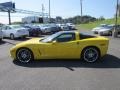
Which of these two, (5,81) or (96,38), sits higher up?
(96,38)

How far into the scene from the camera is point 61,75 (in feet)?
26.4

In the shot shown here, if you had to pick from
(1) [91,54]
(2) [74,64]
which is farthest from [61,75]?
(1) [91,54]

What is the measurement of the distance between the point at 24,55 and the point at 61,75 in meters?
2.96

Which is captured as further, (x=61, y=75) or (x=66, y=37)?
(x=66, y=37)

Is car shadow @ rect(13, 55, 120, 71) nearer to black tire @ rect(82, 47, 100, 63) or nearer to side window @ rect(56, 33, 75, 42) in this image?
black tire @ rect(82, 47, 100, 63)

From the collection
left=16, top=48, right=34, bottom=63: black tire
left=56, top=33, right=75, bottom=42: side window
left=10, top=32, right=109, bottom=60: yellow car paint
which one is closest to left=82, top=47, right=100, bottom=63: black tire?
left=10, top=32, right=109, bottom=60: yellow car paint

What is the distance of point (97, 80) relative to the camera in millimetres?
7324

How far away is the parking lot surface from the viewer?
22.2 ft

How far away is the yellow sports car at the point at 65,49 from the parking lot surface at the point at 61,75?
293 millimetres

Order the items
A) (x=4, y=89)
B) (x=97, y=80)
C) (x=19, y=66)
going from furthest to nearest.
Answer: (x=19, y=66), (x=97, y=80), (x=4, y=89)

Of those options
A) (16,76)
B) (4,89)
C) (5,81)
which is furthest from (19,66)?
(4,89)

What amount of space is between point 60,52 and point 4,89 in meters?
4.17

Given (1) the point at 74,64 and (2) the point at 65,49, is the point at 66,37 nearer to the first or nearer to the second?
(2) the point at 65,49

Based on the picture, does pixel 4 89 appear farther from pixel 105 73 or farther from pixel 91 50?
pixel 91 50
